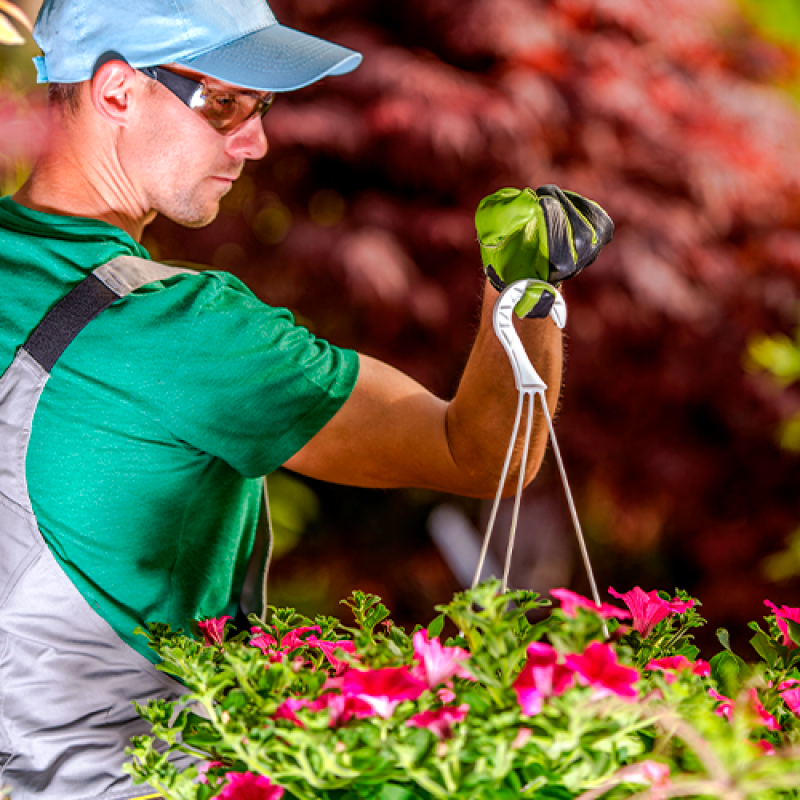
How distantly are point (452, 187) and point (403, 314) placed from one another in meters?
0.39

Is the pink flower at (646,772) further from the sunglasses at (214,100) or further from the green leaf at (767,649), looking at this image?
the sunglasses at (214,100)

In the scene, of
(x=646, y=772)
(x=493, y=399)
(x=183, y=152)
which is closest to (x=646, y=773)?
(x=646, y=772)

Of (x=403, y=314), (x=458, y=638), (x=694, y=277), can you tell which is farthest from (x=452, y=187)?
(x=458, y=638)

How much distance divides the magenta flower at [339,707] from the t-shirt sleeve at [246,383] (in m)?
0.41

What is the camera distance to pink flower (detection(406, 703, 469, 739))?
53 cm

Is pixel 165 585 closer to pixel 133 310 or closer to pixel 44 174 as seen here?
pixel 133 310

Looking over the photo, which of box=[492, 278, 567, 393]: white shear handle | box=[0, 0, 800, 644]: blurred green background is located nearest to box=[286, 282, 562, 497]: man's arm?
box=[492, 278, 567, 393]: white shear handle

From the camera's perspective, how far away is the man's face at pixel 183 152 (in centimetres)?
107

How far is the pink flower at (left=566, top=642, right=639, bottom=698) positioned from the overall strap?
2.09 feet

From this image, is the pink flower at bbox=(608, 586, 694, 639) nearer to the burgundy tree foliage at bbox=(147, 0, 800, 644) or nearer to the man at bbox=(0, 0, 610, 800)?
the man at bbox=(0, 0, 610, 800)

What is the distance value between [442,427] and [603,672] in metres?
0.55

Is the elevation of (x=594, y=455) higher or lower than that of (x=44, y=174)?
lower

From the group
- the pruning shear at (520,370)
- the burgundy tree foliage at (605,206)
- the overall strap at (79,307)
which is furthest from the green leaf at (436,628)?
the burgundy tree foliage at (605,206)

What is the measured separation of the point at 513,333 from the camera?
0.78m
